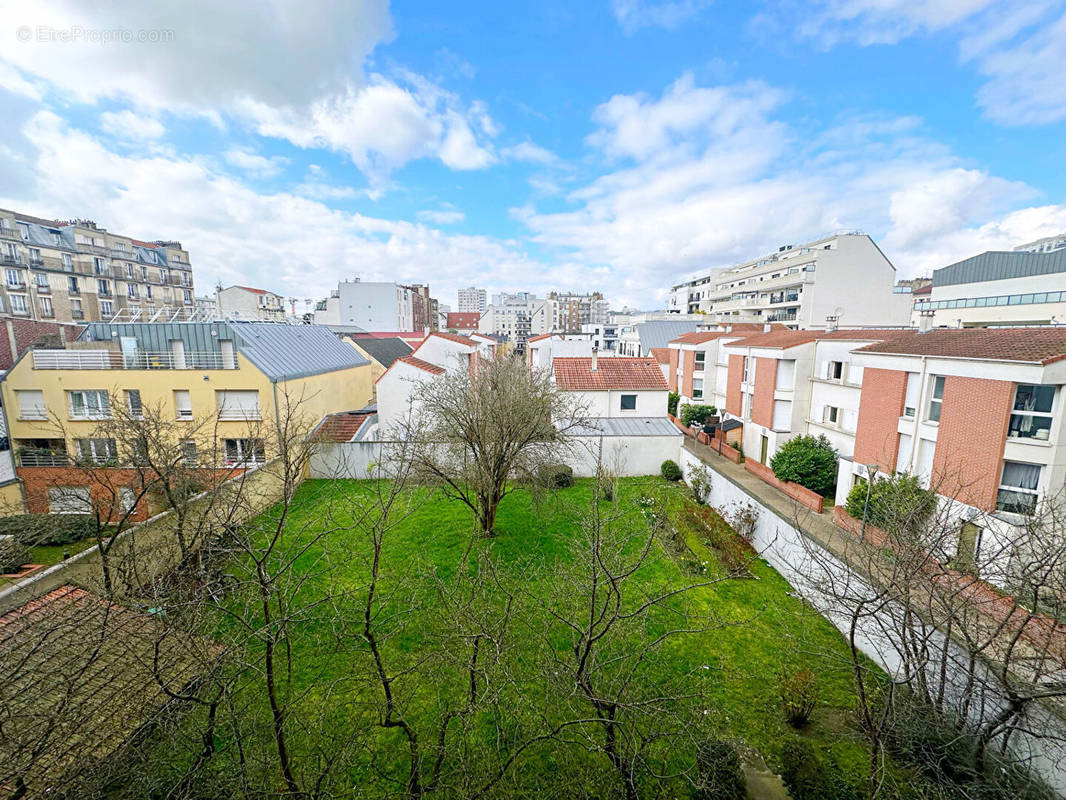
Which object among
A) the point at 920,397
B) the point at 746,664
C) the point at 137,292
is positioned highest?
the point at 137,292

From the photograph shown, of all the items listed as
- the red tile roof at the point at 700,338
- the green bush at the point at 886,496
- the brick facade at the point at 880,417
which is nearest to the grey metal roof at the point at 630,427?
the red tile roof at the point at 700,338

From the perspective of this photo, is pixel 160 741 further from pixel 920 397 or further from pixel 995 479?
pixel 920 397

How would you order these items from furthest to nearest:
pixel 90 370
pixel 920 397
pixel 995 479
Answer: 1. pixel 90 370
2. pixel 920 397
3. pixel 995 479

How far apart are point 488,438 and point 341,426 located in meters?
12.8

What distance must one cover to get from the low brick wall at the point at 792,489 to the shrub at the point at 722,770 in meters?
11.4

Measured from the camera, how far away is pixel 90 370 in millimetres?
19594

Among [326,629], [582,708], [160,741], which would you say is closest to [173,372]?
[326,629]

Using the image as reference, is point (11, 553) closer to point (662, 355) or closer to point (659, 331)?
point (662, 355)

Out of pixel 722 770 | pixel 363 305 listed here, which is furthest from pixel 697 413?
pixel 363 305

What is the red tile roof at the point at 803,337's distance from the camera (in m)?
20.0

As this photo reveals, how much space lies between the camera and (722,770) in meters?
7.18

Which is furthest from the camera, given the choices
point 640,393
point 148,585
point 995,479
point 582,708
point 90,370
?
point 640,393

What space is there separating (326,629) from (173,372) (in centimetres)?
1527

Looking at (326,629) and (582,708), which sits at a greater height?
(582,708)
